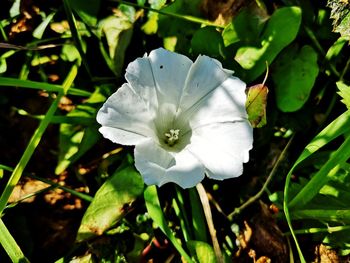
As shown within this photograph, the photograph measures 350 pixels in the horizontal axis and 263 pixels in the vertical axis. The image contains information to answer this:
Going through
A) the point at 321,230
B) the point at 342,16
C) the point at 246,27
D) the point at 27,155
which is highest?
the point at 342,16

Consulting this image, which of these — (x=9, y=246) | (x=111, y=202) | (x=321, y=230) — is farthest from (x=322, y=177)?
(x=9, y=246)

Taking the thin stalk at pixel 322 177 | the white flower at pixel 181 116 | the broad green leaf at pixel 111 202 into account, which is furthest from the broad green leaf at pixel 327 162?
the broad green leaf at pixel 111 202

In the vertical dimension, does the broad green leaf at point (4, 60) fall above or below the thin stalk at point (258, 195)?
above

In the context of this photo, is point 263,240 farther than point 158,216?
Yes

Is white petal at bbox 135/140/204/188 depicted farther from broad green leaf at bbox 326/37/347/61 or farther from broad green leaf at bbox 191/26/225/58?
broad green leaf at bbox 326/37/347/61

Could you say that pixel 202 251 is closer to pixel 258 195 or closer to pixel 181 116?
pixel 258 195

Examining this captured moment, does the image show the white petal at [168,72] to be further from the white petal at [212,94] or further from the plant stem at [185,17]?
the plant stem at [185,17]
